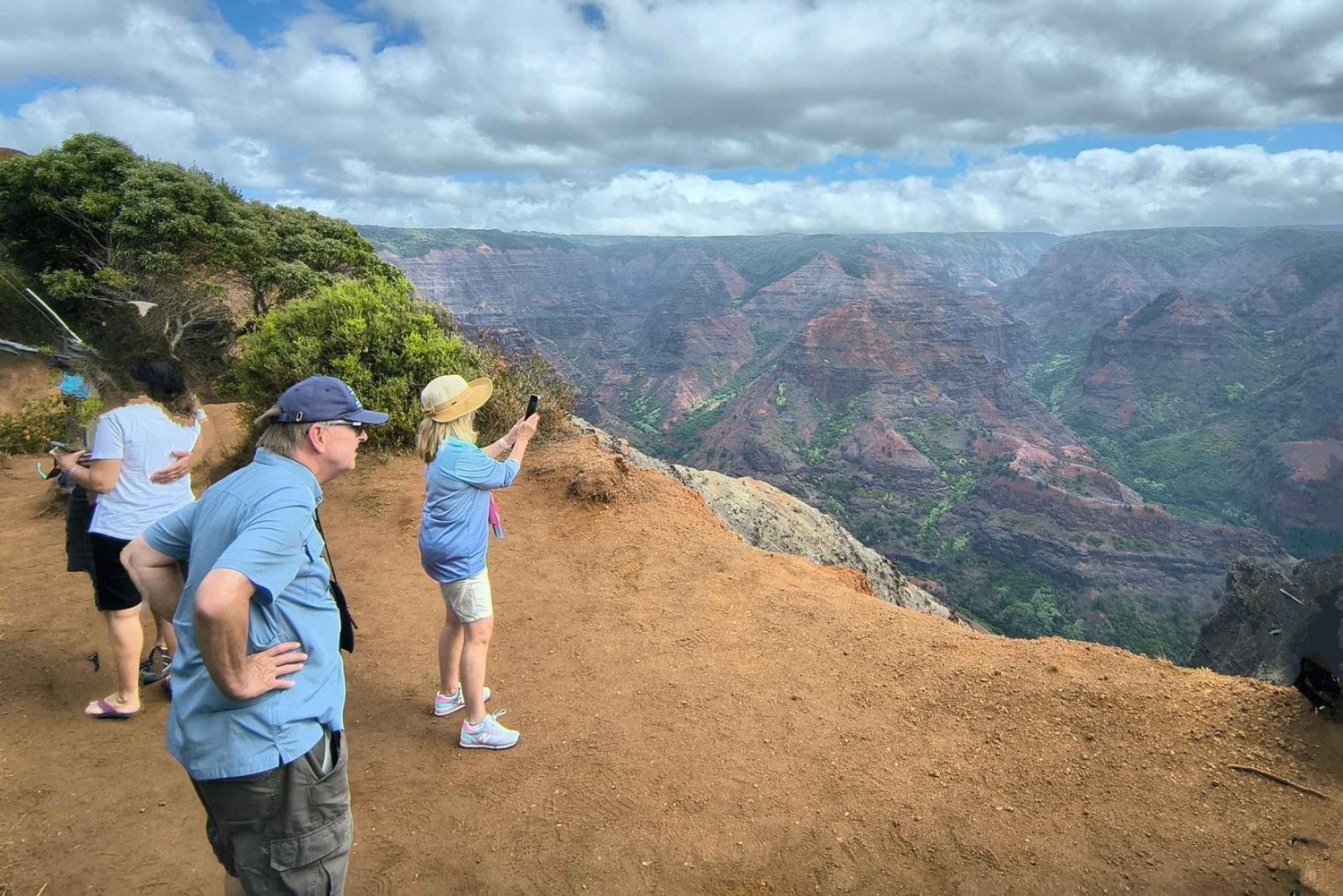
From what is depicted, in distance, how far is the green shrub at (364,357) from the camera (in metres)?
8.62

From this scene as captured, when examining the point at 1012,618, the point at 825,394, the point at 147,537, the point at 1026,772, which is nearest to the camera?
the point at 147,537

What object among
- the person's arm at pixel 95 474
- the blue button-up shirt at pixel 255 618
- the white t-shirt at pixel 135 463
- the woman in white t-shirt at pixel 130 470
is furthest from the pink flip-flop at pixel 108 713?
the blue button-up shirt at pixel 255 618

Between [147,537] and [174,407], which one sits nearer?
[147,537]

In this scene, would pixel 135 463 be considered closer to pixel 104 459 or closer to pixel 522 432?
pixel 104 459

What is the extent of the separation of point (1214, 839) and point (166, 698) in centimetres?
604

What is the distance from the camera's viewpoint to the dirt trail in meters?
3.01

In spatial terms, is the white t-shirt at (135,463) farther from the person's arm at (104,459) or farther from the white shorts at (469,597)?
the white shorts at (469,597)

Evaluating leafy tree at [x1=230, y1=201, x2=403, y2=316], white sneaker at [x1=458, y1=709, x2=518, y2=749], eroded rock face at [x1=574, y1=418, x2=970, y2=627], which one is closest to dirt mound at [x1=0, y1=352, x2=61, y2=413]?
leafy tree at [x1=230, y1=201, x2=403, y2=316]

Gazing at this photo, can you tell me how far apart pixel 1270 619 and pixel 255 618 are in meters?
38.0

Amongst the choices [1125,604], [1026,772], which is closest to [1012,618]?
[1125,604]

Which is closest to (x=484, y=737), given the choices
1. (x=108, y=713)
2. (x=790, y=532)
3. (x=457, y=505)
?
(x=457, y=505)

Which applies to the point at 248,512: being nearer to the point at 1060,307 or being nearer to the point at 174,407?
the point at 174,407

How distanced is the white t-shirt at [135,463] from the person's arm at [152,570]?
5.42 feet

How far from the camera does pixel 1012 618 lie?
170 feet
